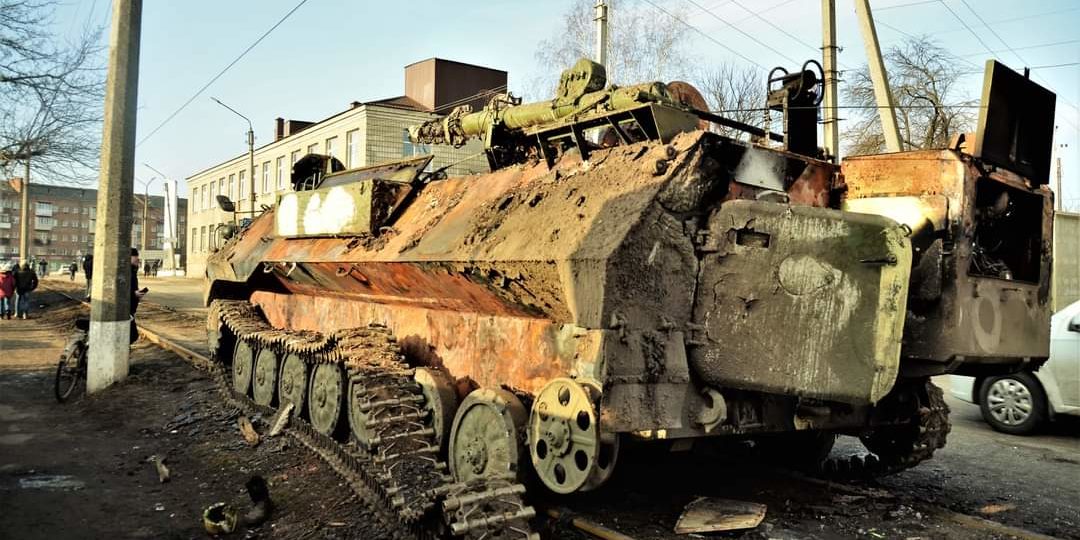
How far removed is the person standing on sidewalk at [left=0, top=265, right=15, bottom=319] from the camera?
21322 mm

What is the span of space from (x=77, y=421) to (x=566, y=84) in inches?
283

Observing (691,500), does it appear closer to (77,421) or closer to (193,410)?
(193,410)

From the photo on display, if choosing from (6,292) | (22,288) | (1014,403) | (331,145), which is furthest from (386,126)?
(1014,403)

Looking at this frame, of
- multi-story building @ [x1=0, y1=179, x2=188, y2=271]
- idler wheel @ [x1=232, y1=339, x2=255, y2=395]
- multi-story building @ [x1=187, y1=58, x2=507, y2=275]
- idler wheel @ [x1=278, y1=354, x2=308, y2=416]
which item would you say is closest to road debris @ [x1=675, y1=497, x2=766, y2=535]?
idler wheel @ [x1=278, y1=354, x2=308, y2=416]

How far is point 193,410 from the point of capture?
9570 millimetres

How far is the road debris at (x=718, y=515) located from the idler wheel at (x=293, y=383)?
13.9 feet

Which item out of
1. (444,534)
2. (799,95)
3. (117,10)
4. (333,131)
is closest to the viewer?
(444,534)

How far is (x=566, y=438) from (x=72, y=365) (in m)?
9.86

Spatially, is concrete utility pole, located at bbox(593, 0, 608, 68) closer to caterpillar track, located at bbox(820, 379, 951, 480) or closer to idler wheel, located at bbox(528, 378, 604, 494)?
caterpillar track, located at bbox(820, 379, 951, 480)

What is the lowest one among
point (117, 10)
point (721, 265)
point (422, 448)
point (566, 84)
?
point (422, 448)

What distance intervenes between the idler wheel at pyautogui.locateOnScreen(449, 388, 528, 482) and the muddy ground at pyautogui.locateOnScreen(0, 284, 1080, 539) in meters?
0.58

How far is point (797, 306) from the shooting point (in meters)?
4.78

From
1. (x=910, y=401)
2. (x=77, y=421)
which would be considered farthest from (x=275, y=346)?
(x=910, y=401)

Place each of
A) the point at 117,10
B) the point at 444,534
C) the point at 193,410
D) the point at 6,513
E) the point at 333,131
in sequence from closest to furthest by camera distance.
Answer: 1. the point at 444,534
2. the point at 6,513
3. the point at 193,410
4. the point at 117,10
5. the point at 333,131
